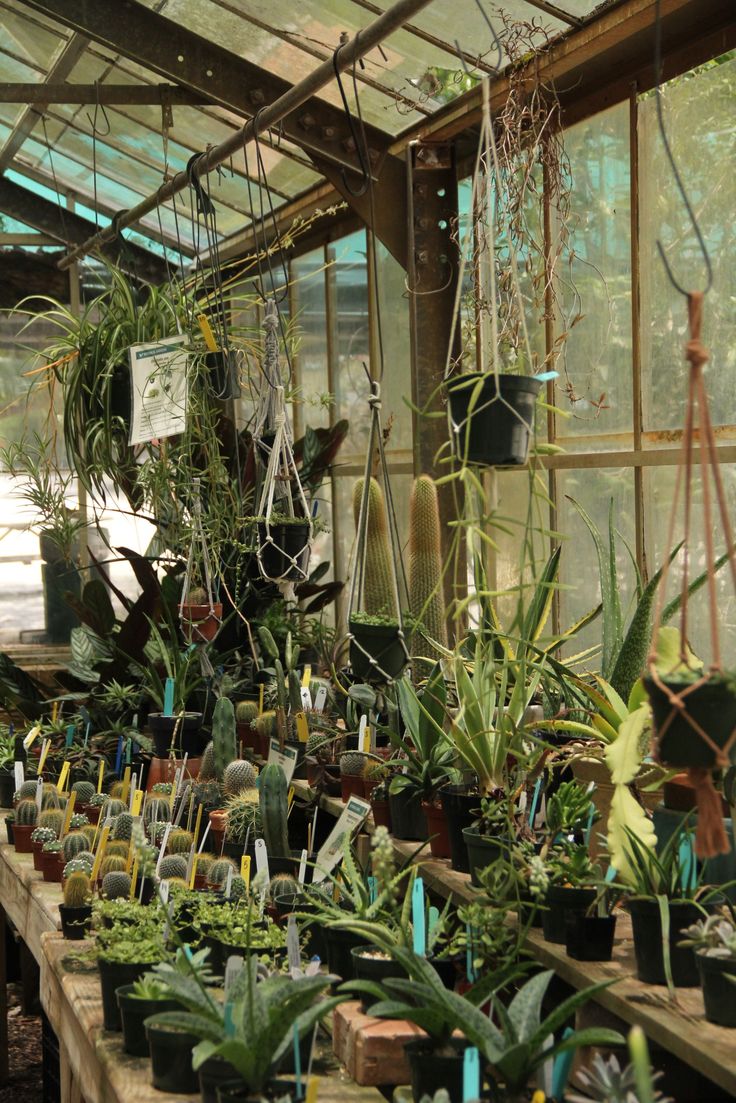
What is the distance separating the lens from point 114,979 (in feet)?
7.21

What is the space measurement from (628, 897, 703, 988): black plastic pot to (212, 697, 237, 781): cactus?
181cm

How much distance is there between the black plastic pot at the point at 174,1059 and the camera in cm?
193

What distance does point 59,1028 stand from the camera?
8.21 feet

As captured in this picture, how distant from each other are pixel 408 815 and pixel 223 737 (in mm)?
934

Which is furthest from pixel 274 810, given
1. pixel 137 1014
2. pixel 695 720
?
pixel 695 720

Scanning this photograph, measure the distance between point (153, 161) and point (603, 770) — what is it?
443cm

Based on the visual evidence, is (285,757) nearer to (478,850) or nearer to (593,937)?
(478,850)

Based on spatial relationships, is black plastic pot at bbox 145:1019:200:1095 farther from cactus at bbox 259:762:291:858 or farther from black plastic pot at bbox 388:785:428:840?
cactus at bbox 259:762:291:858

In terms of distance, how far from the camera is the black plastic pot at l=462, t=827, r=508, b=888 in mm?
2209

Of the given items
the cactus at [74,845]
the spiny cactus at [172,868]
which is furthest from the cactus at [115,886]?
the cactus at [74,845]

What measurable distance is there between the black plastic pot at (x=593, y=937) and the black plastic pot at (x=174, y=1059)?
0.60m

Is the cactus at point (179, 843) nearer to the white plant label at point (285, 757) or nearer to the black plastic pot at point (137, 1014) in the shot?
the white plant label at point (285, 757)

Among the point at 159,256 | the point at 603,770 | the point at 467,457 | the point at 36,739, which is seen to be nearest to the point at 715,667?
the point at 467,457

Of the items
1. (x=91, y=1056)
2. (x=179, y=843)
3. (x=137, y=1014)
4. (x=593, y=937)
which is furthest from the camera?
(x=179, y=843)
